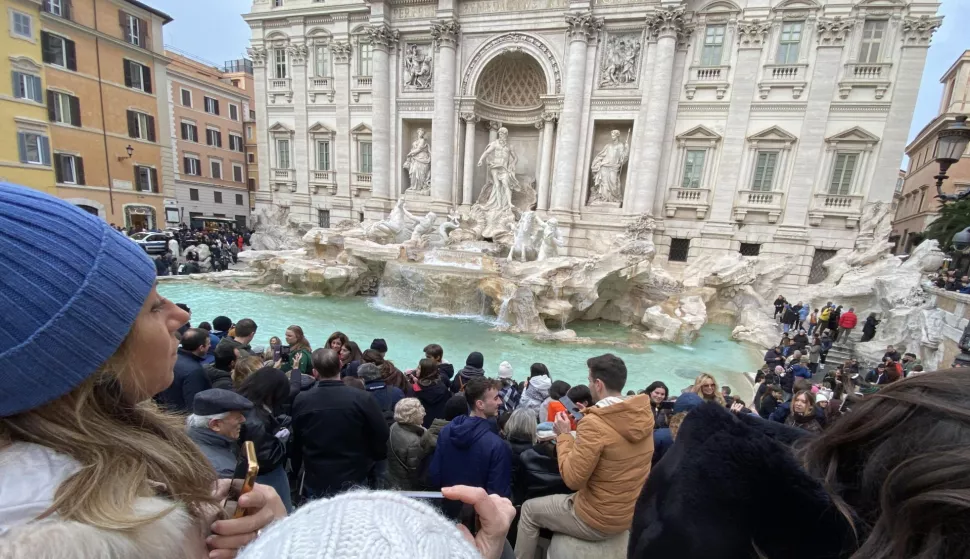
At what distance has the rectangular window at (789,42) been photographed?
13.8 meters

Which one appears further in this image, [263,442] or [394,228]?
[394,228]

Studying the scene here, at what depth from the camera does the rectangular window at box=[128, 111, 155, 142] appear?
1917 cm

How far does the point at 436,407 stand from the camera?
11.7 feet

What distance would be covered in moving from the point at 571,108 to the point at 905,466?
1648cm

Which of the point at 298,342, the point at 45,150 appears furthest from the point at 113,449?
the point at 45,150

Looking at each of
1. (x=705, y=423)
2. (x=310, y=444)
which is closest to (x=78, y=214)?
(x=705, y=423)

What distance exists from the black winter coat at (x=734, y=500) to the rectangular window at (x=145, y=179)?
25811 millimetres

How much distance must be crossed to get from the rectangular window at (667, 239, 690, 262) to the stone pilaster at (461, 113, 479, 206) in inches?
329

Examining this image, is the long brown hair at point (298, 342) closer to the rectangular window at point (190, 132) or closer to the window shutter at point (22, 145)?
the window shutter at point (22, 145)

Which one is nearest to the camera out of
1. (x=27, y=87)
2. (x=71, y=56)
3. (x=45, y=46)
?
(x=27, y=87)

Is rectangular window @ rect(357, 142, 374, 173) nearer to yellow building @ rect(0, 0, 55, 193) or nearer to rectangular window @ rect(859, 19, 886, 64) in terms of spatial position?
yellow building @ rect(0, 0, 55, 193)

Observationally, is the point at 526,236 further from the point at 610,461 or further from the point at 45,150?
the point at 45,150

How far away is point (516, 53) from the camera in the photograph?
16312mm

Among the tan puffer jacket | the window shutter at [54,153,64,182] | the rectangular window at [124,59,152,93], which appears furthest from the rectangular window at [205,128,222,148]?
the tan puffer jacket
